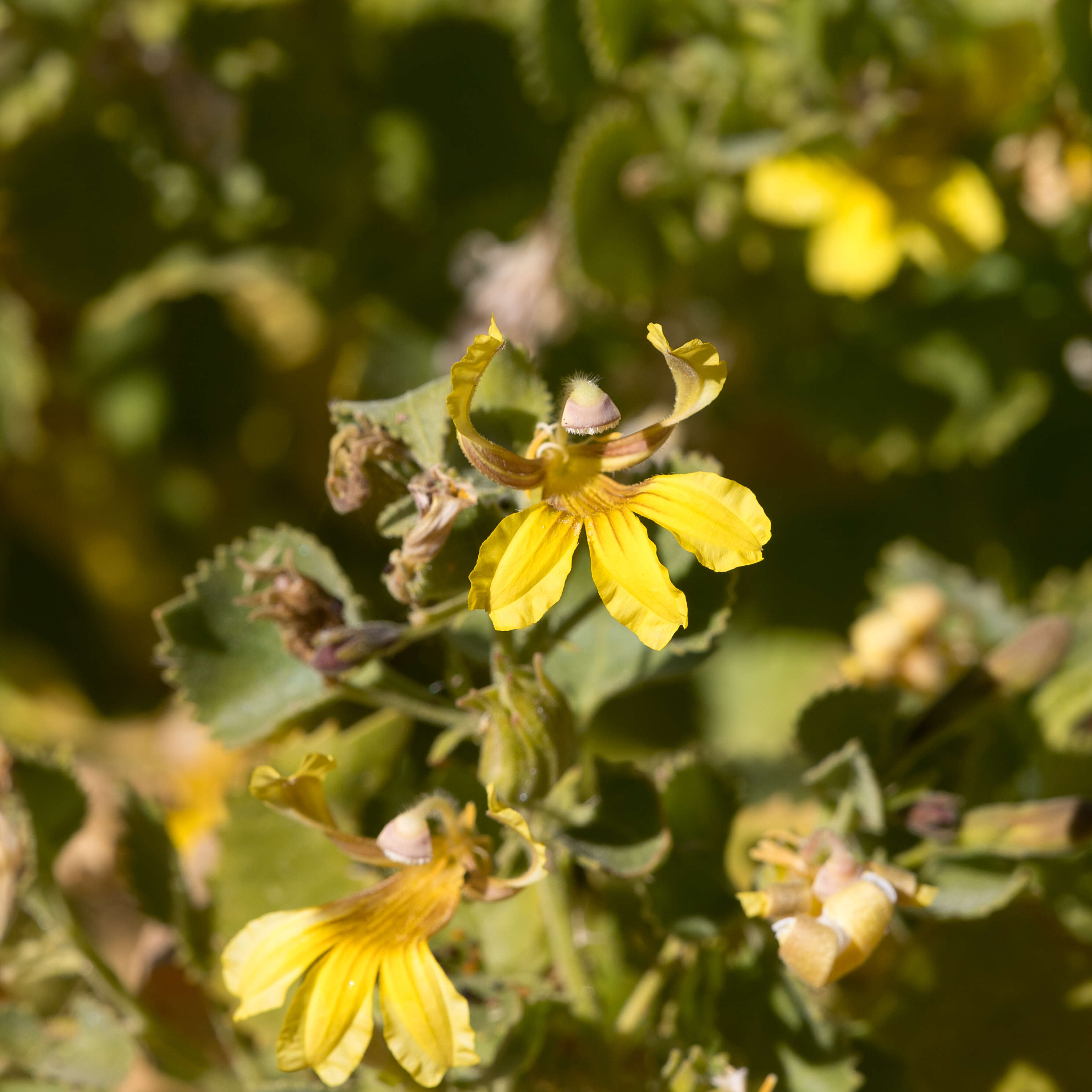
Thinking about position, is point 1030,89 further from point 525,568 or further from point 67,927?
point 67,927

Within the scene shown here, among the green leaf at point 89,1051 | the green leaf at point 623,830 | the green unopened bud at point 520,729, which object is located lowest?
the green leaf at point 89,1051

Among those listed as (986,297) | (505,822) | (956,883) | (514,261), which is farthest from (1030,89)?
(505,822)

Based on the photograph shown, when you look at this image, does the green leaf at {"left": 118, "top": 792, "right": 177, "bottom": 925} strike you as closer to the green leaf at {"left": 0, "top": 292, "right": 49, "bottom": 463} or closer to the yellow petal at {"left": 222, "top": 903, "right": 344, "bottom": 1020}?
the yellow petal at {"left": 222, "top": 903, "right": 344, "bottom": 1020}

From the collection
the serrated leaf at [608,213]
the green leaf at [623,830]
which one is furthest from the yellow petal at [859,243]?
the green leaf at [623,830]

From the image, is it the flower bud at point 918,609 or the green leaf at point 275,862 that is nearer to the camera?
the green leaf at point 275,862

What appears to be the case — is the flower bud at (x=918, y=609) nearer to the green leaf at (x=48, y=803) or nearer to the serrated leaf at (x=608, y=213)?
the serrated leaf at (x=608, y=213)

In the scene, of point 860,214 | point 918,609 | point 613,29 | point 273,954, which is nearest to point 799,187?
point 860,214
